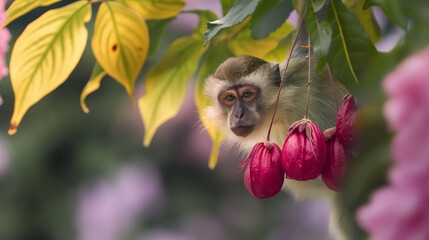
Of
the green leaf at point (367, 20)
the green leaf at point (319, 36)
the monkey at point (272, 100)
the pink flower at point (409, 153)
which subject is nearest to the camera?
the pink flower at point (409, 153)

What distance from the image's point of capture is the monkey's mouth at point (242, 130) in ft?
1.54

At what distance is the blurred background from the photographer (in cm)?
118

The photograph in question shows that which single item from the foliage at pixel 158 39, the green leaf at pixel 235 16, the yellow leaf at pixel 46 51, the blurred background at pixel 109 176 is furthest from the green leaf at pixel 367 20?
the blurred background at pixel 109 176

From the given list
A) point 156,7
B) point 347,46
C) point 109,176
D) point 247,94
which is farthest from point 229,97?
point 109,176

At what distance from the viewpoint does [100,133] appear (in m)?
1.25

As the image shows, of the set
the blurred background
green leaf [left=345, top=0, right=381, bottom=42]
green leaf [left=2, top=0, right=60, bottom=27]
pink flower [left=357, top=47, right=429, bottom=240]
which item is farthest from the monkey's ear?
the blurred background

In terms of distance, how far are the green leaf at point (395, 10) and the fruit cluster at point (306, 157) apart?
6cm

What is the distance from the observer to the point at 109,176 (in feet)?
3.89

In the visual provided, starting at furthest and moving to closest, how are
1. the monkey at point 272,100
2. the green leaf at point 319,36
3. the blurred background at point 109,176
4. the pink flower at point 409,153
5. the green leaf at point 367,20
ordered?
the blurred background at point 109,176, the monkey at point 272,100, the green leaf at point 367,20, the green leaf at point 319,36, the pink flower at point 409,153

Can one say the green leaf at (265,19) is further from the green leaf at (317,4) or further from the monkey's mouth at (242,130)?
the monkey's mouth at (242,130)

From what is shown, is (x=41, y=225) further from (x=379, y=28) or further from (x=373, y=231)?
(x=373, y=231)

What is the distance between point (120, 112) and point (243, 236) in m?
0.48

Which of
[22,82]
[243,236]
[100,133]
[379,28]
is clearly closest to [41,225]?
[100,133]

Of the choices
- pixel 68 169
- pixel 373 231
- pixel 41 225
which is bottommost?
pixel 41 225
